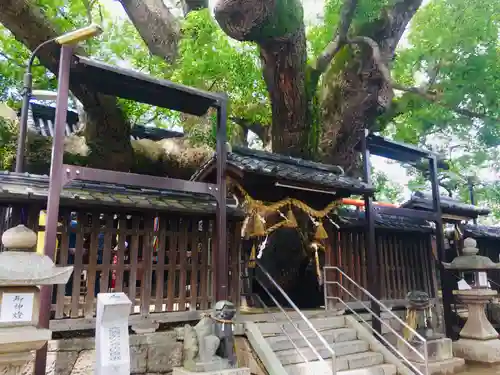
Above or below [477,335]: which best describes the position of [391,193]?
above

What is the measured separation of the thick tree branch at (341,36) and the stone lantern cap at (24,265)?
24.1 feet

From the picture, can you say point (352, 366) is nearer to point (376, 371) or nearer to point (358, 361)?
point (358, 361)

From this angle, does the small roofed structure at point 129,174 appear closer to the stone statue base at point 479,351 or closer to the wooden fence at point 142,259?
the wooden fence at point 142,259

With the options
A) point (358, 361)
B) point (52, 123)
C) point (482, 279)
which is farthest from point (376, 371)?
point (52, 123)

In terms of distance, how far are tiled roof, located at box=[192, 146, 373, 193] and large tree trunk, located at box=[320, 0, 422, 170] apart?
1531 mm

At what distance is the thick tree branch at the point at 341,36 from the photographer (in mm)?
8727

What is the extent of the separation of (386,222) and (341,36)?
480 centimetres

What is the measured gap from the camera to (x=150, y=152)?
10914 mm

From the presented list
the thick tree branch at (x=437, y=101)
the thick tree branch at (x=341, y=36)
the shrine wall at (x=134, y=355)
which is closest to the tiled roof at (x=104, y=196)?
the shrine wall at (x=134, y=355)

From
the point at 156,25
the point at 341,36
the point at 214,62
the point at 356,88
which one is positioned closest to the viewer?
the point at 341,36

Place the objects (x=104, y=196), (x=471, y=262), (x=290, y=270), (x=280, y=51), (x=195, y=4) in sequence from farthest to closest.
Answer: (x=195, y=4) < (x=290, y=270) < (x=471, y=262) < (x=280, y=51) < (x=104, y=196)

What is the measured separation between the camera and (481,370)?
29.8 feet

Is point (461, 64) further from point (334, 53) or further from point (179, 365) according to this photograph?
point (179, 365)

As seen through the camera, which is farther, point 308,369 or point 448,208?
point 448,208
